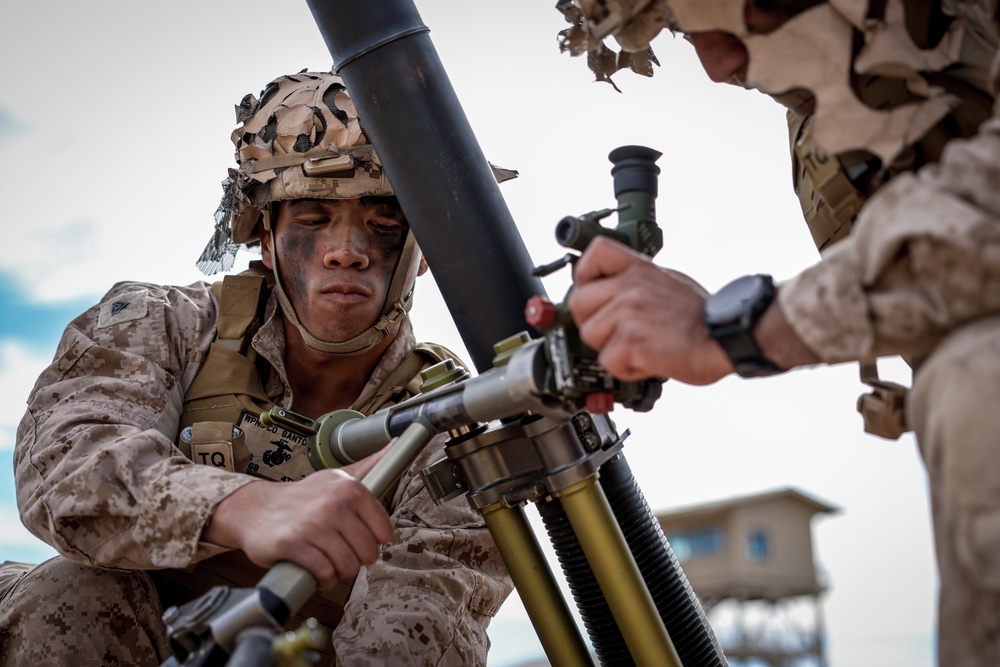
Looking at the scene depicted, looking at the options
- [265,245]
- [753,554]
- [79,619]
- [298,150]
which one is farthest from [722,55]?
[753,554]

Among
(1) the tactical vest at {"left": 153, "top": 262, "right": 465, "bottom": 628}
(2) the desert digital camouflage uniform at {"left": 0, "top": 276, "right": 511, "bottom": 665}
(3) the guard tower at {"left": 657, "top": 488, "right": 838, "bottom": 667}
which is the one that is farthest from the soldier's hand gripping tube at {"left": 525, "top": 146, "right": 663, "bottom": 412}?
(3) the guard tower at {"left": 657, "top": 488, "right": 838, "bottom": 667}

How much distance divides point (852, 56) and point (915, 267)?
0.68m

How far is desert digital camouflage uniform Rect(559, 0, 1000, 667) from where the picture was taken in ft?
4.39

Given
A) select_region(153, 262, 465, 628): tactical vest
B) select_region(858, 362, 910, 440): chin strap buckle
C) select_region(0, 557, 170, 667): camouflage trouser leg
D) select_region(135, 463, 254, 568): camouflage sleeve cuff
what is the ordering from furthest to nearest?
1. select_region(153, 262, 465, 628): tactical vest
2. select_region(0, 557, 170, 667): camouflage trouser leg
3. select_region(135, 463, 254, 568): camouflage sleeve cuff
4. select_region(858, 362, 910, 440): chin strap buckle

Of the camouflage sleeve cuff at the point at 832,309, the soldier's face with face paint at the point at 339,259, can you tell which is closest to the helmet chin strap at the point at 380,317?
the soldier's face with face paint at the point at 339,259

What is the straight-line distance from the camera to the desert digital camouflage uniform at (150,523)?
259cm

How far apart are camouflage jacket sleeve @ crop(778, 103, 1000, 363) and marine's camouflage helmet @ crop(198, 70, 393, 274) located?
2.17 meters

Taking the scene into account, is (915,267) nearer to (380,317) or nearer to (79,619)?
(380,317)

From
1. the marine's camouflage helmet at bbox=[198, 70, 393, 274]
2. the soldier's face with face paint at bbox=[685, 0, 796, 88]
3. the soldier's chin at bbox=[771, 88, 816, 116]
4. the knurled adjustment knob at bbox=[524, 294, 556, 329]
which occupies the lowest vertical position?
the knurled adjustment knob at bbox=[524, 294, 556, 329]

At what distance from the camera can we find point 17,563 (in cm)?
364

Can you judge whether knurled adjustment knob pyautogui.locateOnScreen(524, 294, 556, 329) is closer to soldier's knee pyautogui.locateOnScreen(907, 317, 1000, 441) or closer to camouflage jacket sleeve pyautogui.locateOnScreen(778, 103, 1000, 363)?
camouflage jacket sleeve pyautogui.locateOnScreen(778, 103, 1000, 363)

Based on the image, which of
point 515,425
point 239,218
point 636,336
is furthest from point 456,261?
point 239,218

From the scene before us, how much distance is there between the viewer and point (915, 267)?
1.49 m

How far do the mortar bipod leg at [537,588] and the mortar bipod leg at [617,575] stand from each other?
17cm
